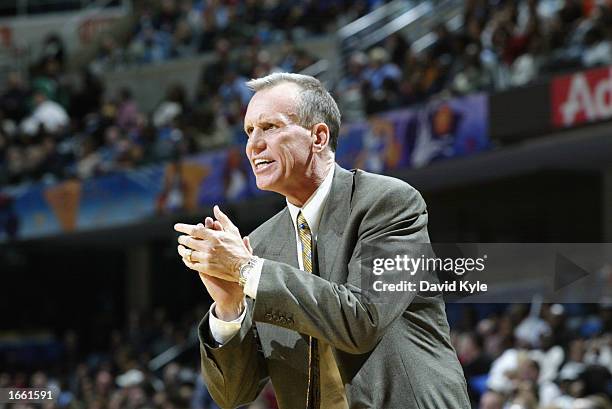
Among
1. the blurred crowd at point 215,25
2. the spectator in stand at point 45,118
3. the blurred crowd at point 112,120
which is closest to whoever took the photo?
the blurred crowd at point 112,120

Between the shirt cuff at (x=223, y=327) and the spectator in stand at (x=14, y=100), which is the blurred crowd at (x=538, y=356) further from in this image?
the spectator in stand at (x=14, y=100)

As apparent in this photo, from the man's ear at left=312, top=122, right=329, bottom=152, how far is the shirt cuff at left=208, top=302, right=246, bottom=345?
49 cm

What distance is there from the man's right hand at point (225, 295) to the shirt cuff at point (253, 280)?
10 cm

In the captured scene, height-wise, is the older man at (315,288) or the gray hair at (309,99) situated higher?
the gray hair at (309,99)

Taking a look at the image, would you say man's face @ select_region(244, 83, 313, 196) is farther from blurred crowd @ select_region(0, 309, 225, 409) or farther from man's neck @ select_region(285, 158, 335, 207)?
blurred crowd @ select_region(0, 309, 225, 409)

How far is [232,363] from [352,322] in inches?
18.8

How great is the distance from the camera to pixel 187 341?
51.3 feet

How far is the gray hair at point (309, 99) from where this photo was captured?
305 centimetres

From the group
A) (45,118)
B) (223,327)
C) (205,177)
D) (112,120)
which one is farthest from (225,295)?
(45,118)

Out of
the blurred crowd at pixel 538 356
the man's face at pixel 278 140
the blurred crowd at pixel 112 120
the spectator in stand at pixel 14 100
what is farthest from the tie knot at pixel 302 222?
the spectator in stand at pixel 14 100

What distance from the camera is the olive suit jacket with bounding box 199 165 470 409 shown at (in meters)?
2.77

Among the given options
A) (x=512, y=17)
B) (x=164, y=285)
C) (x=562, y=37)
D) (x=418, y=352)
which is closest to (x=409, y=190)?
(x=418, y=352)

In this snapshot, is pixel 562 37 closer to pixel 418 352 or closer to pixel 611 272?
pixel 611 272

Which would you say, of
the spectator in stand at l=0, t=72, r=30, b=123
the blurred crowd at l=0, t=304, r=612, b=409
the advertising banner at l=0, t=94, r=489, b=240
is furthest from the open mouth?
the spectator in stand at l=0, t=72, r=30, b=123
